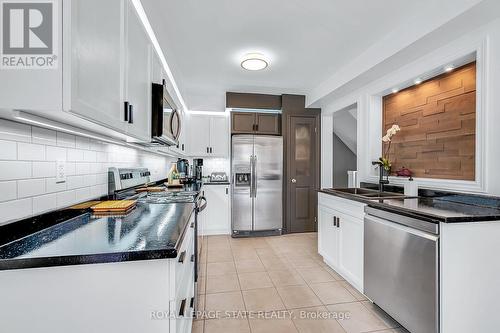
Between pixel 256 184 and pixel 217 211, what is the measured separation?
0.83m

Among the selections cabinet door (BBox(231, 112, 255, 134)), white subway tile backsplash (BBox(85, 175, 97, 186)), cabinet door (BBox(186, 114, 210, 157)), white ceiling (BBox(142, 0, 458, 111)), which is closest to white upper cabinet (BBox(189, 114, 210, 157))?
cabinet door (BBox(186, 114, 210, 157))

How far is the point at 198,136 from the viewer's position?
4.09m

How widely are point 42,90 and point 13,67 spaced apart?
113 mm

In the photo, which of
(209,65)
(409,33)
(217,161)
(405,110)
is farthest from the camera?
(217,161)

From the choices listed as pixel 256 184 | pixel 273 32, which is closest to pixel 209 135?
pixel 256 184

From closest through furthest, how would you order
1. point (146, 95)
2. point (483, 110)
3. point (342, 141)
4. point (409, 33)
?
point (146, 95) < point (483, 110) < point (409, 33) < point (342, 141)

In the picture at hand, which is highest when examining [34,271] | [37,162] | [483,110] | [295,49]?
[295,49]

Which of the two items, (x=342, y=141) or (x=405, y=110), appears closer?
(x=405, y=110)

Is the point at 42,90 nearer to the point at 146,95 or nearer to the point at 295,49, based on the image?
the point at 146,95

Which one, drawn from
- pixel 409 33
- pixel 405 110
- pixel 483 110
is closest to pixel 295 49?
pixel 409 33

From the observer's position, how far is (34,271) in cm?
73

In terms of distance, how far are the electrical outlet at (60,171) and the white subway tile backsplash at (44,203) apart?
91 millimetres

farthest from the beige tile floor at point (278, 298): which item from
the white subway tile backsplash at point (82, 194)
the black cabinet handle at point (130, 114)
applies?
the black cabinet handle at point (130, 114)

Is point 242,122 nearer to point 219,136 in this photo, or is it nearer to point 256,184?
point 219,136
